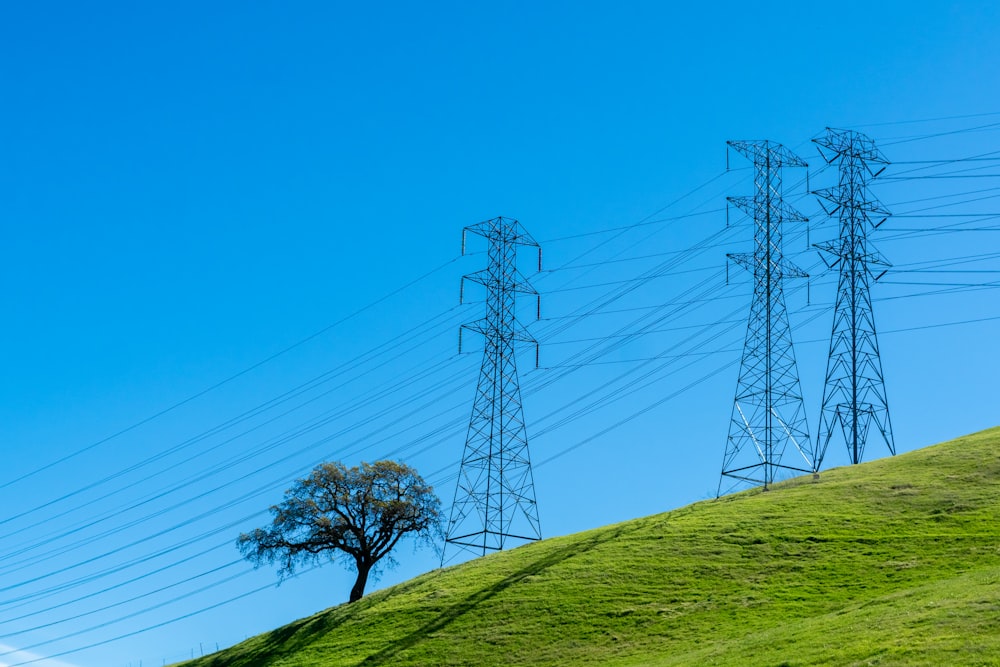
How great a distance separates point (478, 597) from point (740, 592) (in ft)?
62.0

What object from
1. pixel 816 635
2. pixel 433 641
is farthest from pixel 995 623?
pixel 433 641

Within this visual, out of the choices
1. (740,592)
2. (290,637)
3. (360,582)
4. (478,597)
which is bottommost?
(740,592)

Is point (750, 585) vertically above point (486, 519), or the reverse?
point (486, 519)

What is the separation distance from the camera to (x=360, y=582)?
→ 9069cm

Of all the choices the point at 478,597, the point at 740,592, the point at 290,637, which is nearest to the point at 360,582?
the point at 290,637

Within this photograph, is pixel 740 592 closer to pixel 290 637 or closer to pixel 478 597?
pixel 478 597

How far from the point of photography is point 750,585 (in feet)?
211

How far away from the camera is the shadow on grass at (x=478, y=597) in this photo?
2650 inches

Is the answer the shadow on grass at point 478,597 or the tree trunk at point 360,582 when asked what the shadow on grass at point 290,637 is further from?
the shadow on grass at point 478,597

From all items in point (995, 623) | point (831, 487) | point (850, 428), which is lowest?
point (995, 623)

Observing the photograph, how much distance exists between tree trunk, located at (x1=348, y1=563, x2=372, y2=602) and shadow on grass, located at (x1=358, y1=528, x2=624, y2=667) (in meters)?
18.0

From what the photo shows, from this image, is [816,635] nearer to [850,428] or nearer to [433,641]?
[433,641]

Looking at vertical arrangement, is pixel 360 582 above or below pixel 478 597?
above

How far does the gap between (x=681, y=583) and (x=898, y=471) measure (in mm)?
26074
